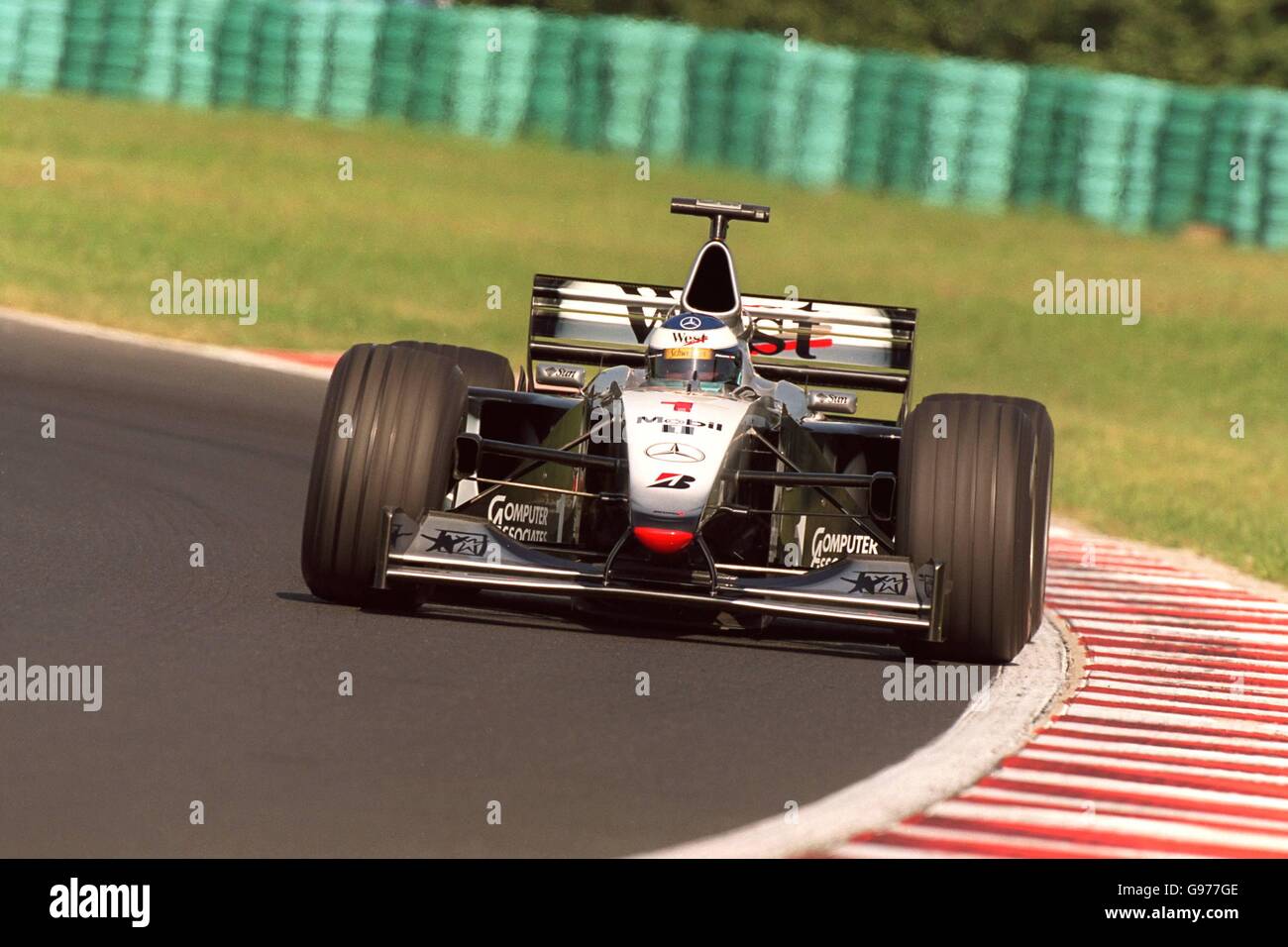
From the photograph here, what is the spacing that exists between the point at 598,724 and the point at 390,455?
1736mm

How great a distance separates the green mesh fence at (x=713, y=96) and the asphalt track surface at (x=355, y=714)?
19592 millimetres

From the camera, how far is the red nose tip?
311 inches

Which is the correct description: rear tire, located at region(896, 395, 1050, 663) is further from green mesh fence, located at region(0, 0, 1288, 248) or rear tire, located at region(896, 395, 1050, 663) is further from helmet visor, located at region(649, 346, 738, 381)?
green mesh fence, located at region(0, 0, 1288, 248)

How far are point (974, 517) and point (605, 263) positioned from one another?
1712 cm

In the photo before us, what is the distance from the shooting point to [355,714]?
6.77 metres

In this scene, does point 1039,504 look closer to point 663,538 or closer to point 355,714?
point 663,538

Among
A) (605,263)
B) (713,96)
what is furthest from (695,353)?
(713,96)

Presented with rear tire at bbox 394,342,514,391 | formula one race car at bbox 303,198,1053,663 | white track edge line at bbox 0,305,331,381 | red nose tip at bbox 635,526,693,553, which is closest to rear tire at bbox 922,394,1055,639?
formula one race car at bbox 303,198,1053,663

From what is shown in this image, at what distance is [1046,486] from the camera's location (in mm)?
8539

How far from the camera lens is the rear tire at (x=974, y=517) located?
8.12m

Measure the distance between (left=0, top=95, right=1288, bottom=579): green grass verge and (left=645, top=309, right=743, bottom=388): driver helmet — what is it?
438 centimetres

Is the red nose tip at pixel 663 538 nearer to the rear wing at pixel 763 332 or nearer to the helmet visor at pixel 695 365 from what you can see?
the helmet visor at pixel 695 365
